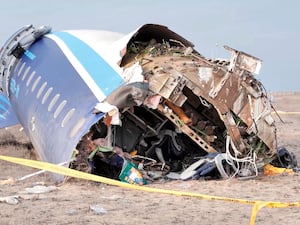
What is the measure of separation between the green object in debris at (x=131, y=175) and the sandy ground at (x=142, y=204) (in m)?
0.27

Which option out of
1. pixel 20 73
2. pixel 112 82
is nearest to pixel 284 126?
pixel 20 73

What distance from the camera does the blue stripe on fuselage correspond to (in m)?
11.9

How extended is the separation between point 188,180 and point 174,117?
1.20 meters

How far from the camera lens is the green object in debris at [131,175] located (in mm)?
11062

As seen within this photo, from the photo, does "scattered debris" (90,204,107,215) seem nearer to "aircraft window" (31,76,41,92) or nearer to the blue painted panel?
the blue painted panel

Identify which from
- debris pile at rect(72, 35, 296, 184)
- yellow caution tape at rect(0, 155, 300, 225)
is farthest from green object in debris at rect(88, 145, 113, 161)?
yellow caution tape at rect(0, 155, 300, 225)

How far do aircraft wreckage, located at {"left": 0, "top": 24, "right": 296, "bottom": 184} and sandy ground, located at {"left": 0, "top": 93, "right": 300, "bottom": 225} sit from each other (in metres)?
0.59

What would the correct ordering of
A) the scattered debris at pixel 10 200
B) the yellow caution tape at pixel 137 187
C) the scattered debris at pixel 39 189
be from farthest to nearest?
the scattered debris at pixel 39 189, the scattered debris at pixel 10 200, the yellow caution tape at pixel 137 187

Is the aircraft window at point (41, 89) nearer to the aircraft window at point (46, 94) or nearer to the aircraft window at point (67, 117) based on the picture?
the aircraft window at point (46, 94)

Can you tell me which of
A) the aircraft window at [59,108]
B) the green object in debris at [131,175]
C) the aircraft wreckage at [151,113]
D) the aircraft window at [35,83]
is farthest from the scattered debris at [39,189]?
the aircraft window at [35,83]

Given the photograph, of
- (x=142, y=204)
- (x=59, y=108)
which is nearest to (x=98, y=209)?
(x=142, y=204)

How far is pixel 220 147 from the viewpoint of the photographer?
41.1ft

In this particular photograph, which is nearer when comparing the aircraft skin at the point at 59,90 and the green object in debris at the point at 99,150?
the green object in debris at the point at 99,150

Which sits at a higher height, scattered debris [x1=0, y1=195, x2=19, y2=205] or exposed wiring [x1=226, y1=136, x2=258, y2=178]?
scattered debris [x1=0, y1=195, x2=19, y2=205]
